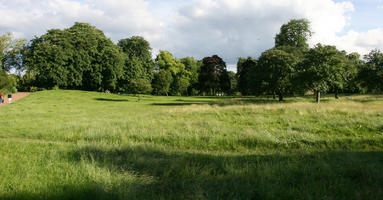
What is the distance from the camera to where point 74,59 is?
175 ft

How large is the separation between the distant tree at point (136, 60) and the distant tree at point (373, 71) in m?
49.8

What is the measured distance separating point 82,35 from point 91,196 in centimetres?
5941

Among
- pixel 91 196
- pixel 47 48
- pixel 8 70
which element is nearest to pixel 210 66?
pixel 47 48

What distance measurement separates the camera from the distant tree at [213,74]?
78.6 m

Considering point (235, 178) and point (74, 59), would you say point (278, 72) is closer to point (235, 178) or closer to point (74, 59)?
point (235, 178)

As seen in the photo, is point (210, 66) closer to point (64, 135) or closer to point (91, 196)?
point (64, 135)

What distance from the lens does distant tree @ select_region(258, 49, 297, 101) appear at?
3800 centimetres

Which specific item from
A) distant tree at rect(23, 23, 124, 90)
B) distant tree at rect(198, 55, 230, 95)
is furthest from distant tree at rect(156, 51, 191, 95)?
distant tree at rect(23, 23, 124, 90)

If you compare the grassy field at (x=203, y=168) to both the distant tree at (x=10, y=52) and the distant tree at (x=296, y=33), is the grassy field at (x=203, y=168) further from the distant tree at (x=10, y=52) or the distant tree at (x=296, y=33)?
the distant tree at (x=10, y=52)

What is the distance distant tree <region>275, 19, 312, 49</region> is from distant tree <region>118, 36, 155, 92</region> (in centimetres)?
3855

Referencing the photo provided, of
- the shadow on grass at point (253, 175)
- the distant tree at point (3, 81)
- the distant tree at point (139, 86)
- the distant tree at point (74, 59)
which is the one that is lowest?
the shadow on grass at point (253, 175)

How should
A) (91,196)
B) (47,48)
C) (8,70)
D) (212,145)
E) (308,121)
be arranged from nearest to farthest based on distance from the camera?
(91,196), (212,145), (308,121), (47,48), (8,70)

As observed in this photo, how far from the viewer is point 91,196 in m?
4.83

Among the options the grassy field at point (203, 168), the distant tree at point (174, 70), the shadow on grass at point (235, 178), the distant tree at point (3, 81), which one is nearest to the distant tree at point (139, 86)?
the distant tree at point (3, 81)
